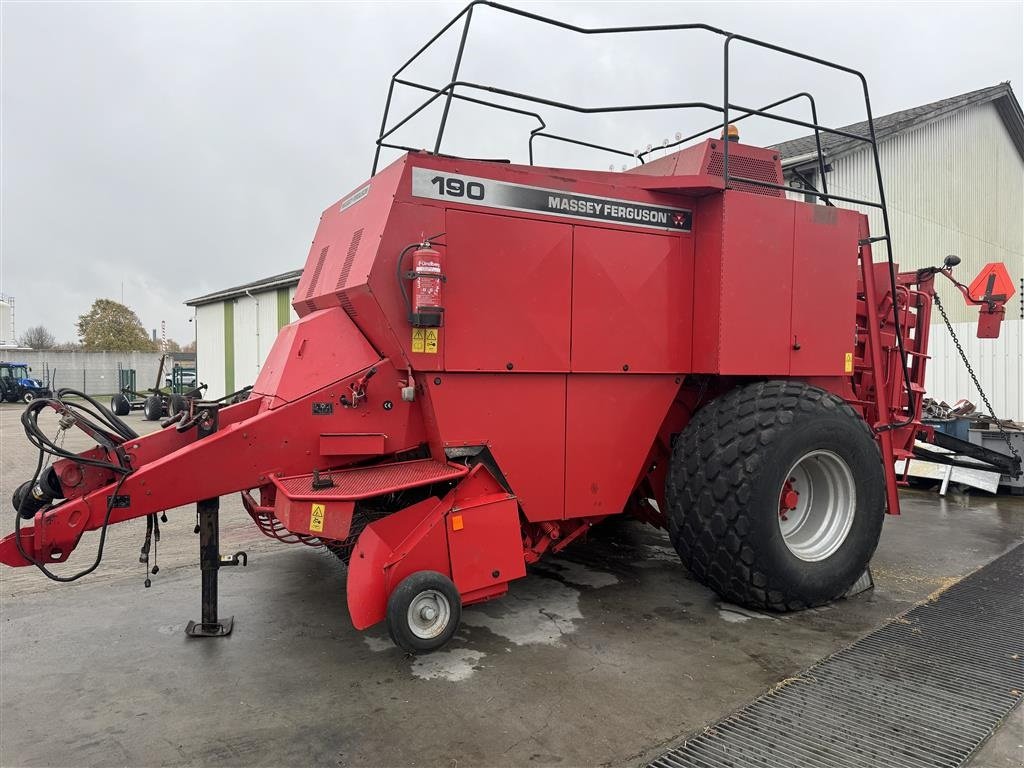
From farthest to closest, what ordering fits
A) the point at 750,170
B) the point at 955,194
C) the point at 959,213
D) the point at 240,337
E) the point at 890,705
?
1. the point at 240,337
2. the point at 959,213
3. the point at 955,194
4. the point at 750,170
5. the point at 890,705

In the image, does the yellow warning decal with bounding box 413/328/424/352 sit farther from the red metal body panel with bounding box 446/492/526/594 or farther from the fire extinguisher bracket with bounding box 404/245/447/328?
the red metal body panel with bounding box 446/492/526/594

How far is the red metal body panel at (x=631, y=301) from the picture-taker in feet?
13.8

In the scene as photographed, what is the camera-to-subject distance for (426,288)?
12.0 ft

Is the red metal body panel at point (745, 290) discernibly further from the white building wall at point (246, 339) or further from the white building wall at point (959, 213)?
the white building wall at point (246, 339)

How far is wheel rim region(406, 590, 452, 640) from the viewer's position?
3.49m

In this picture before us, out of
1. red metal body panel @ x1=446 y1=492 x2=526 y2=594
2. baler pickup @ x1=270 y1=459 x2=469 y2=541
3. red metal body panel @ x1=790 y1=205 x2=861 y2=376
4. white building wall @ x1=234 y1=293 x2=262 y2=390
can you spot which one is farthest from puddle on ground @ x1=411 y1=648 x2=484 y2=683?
white building wall @ x1=234 y1=293 x2=262 y2=390

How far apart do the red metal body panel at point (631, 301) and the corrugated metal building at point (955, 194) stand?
25.7ft

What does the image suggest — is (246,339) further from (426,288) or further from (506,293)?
(426,288)

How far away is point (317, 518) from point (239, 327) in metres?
19.0

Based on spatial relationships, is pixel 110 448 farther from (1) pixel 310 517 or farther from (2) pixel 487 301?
(2) pixel 487 301

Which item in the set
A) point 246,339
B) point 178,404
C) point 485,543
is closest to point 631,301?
point 485,543

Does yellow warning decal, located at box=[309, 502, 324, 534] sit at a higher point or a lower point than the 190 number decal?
lower

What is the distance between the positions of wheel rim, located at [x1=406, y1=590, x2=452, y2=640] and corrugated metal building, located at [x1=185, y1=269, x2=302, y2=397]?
14.2 meters

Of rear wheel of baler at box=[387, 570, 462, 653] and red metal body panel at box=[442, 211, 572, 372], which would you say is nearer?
rear wheel of baler at box=[387, 570, 462, 653]
